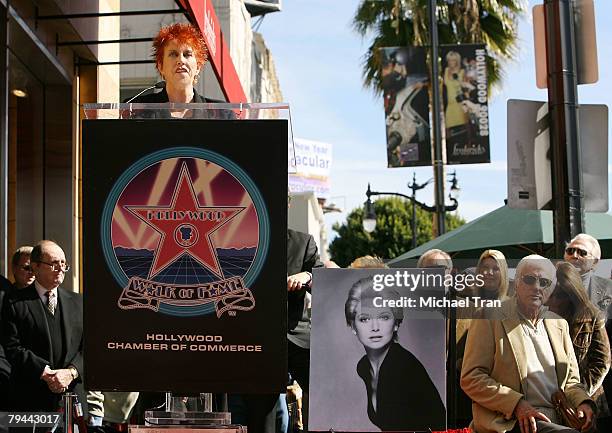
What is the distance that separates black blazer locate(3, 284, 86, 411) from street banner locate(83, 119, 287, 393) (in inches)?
115

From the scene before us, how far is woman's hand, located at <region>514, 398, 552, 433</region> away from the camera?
4.34 meters

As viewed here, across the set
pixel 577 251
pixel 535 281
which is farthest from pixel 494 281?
pixel 577 251

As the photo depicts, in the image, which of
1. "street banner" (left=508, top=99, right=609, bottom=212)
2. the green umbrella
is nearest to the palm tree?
the green umbrella

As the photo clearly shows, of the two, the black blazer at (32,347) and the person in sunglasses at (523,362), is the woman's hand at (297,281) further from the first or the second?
the black blazer at (32,347)

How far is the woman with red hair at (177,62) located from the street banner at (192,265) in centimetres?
71

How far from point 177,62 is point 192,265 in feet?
3.47

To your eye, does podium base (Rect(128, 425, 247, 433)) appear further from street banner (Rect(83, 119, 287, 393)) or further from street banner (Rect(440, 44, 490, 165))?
street banner (Rect(440, 44, 490, 165))

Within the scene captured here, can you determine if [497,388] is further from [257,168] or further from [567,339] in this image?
[257,168]

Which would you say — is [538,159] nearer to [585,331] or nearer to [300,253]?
[585,331]

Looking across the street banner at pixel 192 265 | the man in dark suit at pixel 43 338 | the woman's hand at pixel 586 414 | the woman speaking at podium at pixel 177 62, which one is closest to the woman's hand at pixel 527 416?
the woman's hand at pixel 586 414

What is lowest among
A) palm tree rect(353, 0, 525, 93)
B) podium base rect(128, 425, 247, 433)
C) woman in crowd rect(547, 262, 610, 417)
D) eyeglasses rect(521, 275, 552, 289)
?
podium base rect(128, 425, 247, 433)

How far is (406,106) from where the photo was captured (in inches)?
779

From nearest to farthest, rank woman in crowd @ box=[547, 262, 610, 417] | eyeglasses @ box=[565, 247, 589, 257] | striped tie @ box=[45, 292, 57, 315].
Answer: woman in crowd @ box=[547, 262, 610, 417], eyeglasses @ box=[565, 247, 589, 257], striped tie @ box=[45, 292, 57, 315]

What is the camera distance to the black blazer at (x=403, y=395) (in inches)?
157
